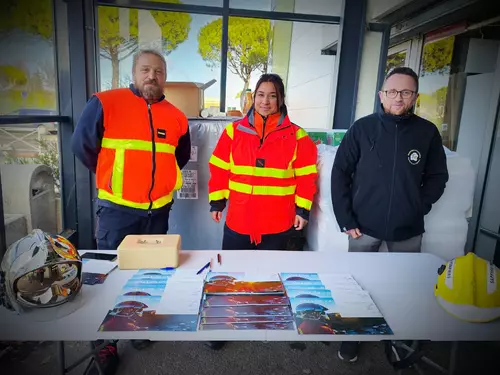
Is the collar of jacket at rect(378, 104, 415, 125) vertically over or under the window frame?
under

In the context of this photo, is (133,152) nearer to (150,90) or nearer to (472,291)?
(150,90)

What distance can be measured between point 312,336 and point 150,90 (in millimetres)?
1411

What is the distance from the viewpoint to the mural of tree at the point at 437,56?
3.06 metres

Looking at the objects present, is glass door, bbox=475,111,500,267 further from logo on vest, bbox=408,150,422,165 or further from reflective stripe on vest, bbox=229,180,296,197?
reflective stripe on vest, bbox=229,180,296,197

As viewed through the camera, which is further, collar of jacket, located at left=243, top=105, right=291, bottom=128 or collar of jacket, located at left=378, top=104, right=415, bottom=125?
collar of jacket, located at left=243, top=105, right=291, bottom=128

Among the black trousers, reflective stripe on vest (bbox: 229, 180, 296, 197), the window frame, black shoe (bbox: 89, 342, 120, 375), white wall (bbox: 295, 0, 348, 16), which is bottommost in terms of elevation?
black shoe (bbox: 89, 342, 120, 375)

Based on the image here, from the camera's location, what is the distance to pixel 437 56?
3.22m

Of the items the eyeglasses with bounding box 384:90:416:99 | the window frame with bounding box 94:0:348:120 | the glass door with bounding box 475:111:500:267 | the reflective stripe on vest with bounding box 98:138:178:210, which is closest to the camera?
the eyeglasses with bounding box 384:90:416:99

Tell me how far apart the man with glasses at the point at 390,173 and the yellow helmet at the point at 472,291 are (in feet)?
1.94

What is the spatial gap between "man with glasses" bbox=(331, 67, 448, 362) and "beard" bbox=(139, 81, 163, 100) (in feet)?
3.31

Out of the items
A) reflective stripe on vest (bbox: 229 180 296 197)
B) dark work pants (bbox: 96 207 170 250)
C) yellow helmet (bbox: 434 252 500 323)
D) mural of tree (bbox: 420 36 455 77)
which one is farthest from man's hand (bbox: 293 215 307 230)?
mural of tree (bbox: 420 36 455 77)

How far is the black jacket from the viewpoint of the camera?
62.0 inches

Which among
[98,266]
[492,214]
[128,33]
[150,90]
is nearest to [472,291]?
[98,266]

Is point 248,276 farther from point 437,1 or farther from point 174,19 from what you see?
point 437,1
